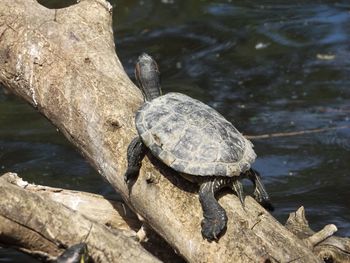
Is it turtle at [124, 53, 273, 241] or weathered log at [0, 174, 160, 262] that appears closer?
weathered log at [0, 174, 160, 262]

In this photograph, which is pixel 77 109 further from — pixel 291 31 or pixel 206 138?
pixel 291 31

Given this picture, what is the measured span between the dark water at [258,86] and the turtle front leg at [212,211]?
1.85 metres

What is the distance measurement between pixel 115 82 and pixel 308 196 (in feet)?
7.42

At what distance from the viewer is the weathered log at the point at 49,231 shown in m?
3.37

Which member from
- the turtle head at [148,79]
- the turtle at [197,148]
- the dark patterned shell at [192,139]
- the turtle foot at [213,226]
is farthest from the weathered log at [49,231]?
the turtle head at [148,79]

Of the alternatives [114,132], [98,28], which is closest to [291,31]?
[98,28]

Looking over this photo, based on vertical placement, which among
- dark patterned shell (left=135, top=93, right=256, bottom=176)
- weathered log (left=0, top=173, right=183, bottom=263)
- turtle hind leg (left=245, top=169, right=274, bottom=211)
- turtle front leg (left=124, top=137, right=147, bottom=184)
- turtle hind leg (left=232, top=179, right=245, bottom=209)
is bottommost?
weathered log (left=0, top=173, right=183, bottom=263)

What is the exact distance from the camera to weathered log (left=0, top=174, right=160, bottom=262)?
133 inches

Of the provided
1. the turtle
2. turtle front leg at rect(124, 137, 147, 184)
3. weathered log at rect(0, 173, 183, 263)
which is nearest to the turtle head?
the turtle

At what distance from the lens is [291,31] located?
9.10 m

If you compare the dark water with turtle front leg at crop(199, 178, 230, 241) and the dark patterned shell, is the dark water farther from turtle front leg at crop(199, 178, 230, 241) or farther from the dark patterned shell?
turtle front leg at crop(199, 178, 230, 241)

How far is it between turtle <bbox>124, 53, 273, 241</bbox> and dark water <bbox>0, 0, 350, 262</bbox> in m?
1.65

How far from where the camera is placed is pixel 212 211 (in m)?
3.61

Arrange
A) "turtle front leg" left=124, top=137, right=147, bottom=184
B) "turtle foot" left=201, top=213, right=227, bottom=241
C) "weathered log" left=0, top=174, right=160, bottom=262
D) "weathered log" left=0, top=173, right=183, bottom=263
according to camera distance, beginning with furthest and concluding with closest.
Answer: "weathered log" left=0, top=173, right=183, bottom=263
"turtle front leg" left=124, top=137, right=147, bottom=184
"turtle foot" left=201, top=213, right=227, bottom=241
"weathered log" left=0, top=174, right=160, bottom=262
